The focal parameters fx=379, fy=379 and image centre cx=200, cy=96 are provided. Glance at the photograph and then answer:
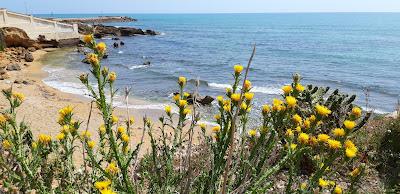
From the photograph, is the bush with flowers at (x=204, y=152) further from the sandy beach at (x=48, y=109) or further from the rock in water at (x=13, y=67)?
the rock in water at (x=13, y=67)

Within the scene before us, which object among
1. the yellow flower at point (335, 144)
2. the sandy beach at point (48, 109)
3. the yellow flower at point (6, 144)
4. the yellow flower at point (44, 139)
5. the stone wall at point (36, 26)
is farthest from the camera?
the stone wall at point (36, 26)

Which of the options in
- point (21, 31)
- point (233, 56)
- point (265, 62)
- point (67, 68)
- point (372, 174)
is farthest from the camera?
point (233, 56)

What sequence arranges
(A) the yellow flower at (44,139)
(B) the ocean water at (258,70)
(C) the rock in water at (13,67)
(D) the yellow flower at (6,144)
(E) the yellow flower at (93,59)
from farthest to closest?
(C) the rock in water at (13,67)
(B) the ocean water at (258,70)
(A) the yellow flower at (44,139)
(D) the yellow flower at (6,144)
(E) the yellow flower at (93,59)

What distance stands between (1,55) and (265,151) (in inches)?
975

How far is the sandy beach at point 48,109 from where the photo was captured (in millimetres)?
10394

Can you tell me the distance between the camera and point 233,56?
110ft

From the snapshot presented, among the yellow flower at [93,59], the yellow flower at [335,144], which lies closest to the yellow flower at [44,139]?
the yellow flower at [93,59]

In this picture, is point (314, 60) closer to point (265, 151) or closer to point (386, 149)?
point (386, 149)

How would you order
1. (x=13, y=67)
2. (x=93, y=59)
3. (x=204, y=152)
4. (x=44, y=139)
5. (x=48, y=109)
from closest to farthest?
(x=93, y=59), (x=204, y=152), (x=44, y=139), (x=48, y=109), (x=13, y=67)

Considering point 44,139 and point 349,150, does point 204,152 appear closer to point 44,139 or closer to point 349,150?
point 349,150

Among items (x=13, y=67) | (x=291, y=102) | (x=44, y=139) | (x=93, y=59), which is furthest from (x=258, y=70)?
(x=93, y=59)

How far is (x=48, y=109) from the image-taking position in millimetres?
12492

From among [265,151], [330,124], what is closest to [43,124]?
[330,124]

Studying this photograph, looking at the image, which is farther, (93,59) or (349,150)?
(349,150)
